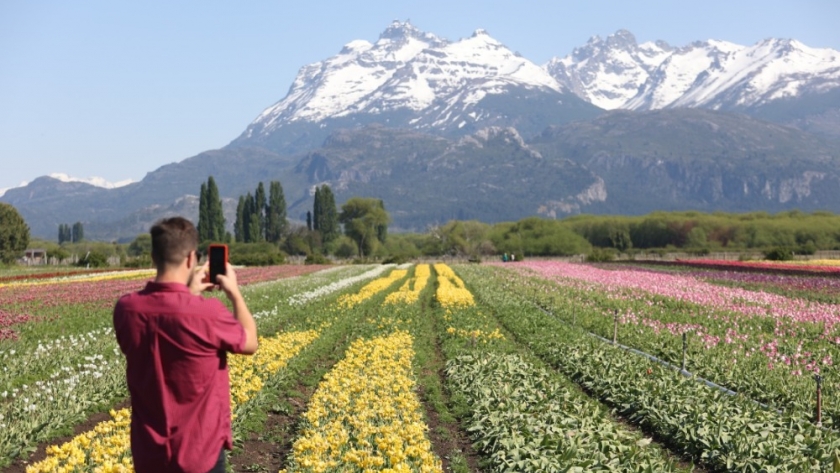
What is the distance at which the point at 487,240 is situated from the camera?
161875 millimetres

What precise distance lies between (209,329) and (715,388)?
35.7 ft

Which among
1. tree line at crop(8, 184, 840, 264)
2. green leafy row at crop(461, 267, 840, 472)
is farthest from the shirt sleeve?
tree line at crop(8, 184, 840, 264)

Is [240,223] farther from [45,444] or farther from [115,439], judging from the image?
[115,439]

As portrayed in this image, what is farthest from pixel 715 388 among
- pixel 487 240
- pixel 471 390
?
pixel 487 240

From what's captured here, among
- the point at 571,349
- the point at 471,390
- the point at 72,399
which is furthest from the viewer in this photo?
the point at 571,349

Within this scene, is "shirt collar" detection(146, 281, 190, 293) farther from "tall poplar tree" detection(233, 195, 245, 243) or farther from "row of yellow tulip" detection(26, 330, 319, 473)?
"tall poplar tree" detection(233, 195, 245, 243)

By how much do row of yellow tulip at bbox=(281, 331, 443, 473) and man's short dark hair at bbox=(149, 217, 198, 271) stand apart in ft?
12.5

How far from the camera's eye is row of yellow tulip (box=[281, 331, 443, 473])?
9.64 meters

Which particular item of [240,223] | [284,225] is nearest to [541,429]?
[240,223]

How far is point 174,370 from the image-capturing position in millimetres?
5836

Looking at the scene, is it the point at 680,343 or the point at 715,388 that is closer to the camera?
the point at 715,388

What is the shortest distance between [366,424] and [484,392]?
3.89 metres

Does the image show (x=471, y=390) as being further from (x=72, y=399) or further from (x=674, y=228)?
(x=674, y=228)

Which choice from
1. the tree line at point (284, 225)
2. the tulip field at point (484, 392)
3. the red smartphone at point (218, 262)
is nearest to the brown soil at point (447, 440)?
the tulip field at point (484, 392)
